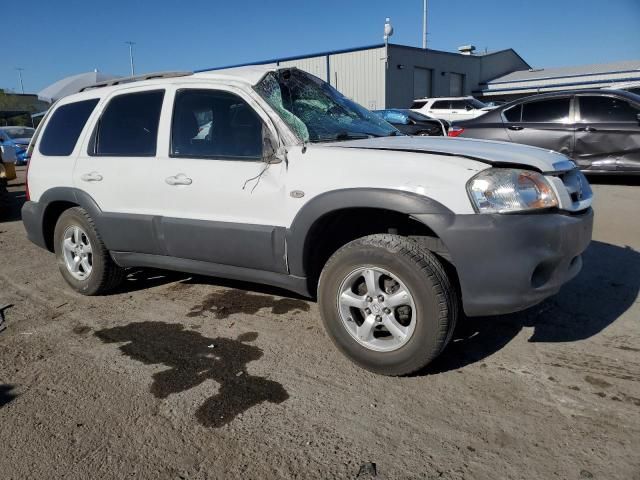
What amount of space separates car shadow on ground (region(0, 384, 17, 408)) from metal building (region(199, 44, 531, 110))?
2371 cm

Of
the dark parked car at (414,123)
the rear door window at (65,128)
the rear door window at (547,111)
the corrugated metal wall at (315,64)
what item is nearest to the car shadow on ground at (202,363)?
the rear door window at (65,128)

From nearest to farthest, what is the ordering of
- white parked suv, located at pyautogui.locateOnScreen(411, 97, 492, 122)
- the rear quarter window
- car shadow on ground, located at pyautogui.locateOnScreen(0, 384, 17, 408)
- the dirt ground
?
the dirt ground → car shadow on ground, located at pyautogui.locateOnScreen(0, 384, 17, 408) → white parked suv, located at pyautogui.locateOnScreen(411, 97, 492, 122) → the rear quarter window

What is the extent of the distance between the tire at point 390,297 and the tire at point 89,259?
220 centimetres

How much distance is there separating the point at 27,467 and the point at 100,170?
2467mm

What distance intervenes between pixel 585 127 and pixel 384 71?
2013 centimetres

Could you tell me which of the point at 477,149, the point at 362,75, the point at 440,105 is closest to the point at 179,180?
the point at 477,149

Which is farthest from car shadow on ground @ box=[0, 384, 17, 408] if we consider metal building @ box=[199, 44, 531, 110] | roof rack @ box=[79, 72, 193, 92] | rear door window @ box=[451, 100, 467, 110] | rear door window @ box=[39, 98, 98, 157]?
metal building @ box=[199, 44, 531, 110]

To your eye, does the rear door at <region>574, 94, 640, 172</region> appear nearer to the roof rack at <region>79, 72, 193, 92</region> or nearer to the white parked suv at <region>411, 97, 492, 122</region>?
the roof rack at <region>79, 72, 193, 92</region>

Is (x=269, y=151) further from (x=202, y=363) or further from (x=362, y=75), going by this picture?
(x=362, y=75)

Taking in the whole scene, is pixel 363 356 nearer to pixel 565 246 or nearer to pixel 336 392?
pixel 336 392

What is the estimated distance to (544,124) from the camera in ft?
27.2

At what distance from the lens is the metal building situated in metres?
27.1

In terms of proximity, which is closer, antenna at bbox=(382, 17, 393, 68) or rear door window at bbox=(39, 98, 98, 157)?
rear door window at bbox=(39, 98, 98, 157)

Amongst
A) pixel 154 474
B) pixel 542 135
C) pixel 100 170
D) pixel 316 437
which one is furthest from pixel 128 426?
pixel 542 135
